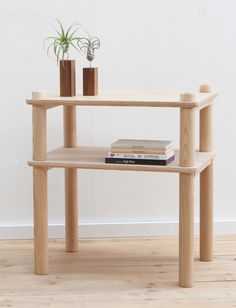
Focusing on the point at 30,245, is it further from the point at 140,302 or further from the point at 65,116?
the point at 140,302

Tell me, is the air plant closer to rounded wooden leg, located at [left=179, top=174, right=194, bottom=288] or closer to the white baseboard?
rounded wooden leg, located at [left=179, top=174, right=194, bottom=288]

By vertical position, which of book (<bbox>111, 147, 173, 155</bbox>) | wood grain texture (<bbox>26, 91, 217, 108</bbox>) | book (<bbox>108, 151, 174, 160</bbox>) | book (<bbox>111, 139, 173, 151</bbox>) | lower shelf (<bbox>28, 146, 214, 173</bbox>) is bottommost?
lower shelf (<bbox>28, 146, 214, 173</bbox>)

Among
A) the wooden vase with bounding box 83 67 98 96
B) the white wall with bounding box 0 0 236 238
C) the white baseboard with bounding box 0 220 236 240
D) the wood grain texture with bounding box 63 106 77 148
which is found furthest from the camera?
the white baseboard with bounding box 0 220 236 240

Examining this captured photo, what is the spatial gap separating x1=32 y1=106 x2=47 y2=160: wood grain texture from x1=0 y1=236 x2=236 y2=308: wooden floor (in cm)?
45

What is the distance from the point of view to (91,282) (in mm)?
2457

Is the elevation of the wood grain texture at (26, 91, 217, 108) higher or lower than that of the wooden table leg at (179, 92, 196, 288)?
higher

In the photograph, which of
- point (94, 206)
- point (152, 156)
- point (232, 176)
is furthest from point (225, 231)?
point (152, 156)

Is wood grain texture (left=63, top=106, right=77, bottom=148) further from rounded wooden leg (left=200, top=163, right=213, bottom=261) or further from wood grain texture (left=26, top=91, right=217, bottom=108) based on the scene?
rounded wooden leg (left=200, top=163, right=213, bottom=261)

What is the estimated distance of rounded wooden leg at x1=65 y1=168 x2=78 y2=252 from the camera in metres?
2.78

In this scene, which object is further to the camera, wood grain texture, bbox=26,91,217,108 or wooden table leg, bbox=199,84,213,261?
wooden table leg, bbox=199,84,213,261

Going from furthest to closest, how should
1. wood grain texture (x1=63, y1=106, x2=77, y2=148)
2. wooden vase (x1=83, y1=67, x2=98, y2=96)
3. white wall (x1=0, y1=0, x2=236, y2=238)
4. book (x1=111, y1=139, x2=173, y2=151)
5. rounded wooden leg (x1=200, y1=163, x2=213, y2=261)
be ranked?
white wall (x1=0, y1=0, x2=236, y2=238)
wood grain texture (x1=63, y1=106, x2=77, y2=148)
rounded wooden leg (x1=200, y1=163, x2=213, y2=261)
wooden vase (x1=83, y1=67, x2=98, y2=96)
book (x1=111, y1=139, x2=173, y2=151)

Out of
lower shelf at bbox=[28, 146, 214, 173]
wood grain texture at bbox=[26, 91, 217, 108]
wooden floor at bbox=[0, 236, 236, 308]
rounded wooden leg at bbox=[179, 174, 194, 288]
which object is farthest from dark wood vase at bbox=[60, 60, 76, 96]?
wooden floor at bbox=[0, 236, 236, 308]

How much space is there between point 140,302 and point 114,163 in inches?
19.0

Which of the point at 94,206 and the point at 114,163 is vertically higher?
the point at 114,163
